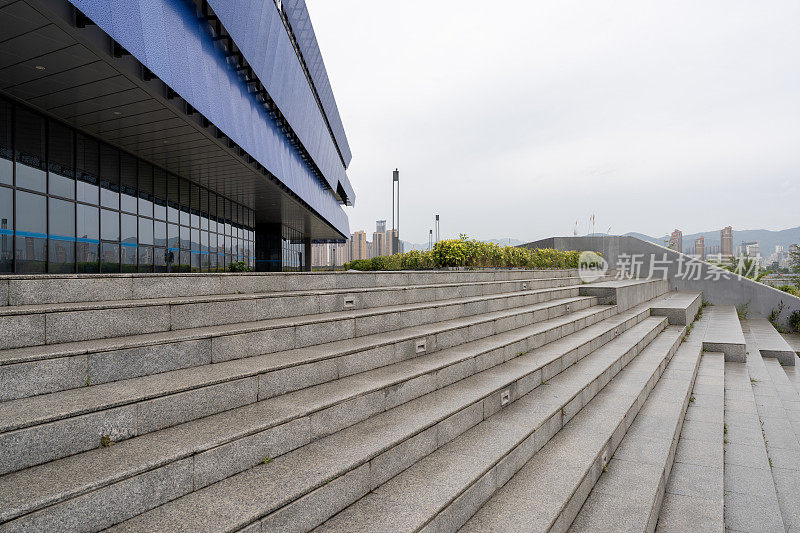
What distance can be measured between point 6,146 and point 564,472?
41.6 feet

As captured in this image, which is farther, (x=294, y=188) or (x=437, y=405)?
(x=294, y=188)

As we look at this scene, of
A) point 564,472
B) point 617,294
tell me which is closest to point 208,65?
point 564,472

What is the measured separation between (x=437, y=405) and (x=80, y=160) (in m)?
12.4

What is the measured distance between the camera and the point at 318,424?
10.9 ft

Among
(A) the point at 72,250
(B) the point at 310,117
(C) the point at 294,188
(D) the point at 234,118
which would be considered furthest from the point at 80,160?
(B) the point at 310,117

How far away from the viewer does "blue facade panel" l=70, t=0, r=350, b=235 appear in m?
7.12

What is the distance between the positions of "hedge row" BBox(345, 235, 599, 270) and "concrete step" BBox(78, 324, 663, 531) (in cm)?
1035

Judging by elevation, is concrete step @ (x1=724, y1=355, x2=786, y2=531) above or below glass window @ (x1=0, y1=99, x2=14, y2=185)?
below

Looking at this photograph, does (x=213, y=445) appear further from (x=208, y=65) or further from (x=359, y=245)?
(x=359, y=245)

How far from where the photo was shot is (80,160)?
37.1ft

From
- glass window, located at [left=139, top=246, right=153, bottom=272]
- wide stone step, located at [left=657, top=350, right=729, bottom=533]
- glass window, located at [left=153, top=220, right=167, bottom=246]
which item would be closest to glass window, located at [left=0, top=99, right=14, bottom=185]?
glass window, located at [left=139, top=246, right=153, bottom=272]

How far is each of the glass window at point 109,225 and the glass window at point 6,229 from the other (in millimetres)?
2678

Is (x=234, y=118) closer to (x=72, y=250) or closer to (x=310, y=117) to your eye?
(x=72, y=250)

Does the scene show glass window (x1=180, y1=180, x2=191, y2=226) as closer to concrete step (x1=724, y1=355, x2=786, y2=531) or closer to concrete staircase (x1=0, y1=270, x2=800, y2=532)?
concrete staircase (x1=0, y1=270, x2=800, y2=532)
